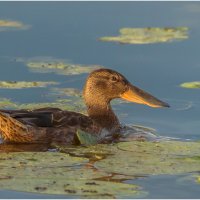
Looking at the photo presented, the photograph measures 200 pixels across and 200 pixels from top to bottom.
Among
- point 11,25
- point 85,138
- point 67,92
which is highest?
point 11,25

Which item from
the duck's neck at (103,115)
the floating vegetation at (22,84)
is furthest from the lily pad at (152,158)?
the floating vegetation at (22,84)

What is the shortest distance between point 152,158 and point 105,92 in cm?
297

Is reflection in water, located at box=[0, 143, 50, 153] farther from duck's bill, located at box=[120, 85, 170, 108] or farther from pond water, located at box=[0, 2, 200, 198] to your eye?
duck's bill, located at box=[120, 85, 170, 108]

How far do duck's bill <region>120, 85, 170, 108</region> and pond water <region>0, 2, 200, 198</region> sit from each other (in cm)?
30

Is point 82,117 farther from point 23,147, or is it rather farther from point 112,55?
point 112,55

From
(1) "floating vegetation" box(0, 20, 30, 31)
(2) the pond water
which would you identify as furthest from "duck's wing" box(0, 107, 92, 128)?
(1) "floating vegetation" box(0, 20, 30, 31)

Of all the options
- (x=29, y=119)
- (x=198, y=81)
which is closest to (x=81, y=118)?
(x=29, y=119)

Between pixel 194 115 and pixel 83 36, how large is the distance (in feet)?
14.6

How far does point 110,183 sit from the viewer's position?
1166 centimetres

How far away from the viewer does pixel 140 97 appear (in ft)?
50.6

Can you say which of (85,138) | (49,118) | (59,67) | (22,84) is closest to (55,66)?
(59,67)

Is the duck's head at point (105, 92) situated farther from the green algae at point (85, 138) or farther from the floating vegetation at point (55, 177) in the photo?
the floating vegetation at point (55, 177)

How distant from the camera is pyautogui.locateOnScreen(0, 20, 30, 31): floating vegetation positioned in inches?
790

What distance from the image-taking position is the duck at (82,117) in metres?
14.2
